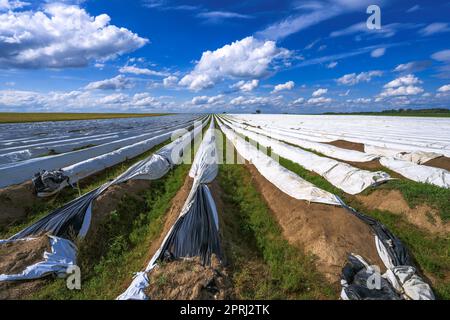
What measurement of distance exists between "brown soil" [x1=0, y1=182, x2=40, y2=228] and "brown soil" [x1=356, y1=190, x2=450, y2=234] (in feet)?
32.0

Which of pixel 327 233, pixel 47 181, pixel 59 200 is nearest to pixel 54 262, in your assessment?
pixel 59 200

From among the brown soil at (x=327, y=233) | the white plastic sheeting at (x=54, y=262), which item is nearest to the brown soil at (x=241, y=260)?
the brown soil at (x=327, y=233)

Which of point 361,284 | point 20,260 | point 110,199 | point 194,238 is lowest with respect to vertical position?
point 361,284

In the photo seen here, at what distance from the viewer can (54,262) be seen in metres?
4.64

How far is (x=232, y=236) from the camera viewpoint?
5.75m

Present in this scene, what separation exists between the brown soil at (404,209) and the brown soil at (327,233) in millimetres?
1862

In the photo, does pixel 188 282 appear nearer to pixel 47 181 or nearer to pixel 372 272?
pixel 372 272

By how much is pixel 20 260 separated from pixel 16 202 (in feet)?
13.2

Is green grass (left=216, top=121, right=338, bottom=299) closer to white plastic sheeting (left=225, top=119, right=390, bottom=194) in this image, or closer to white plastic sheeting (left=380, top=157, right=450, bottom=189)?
white plastic sheeting (left=225, top=119, right=390, bottom=194)

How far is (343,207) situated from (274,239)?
178 centimetres

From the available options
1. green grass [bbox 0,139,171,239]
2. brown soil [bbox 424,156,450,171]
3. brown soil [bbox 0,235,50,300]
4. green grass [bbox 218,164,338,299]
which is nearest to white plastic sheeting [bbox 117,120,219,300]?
green grass [bbox 218,164,338,299]

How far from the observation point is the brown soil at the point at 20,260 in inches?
162
